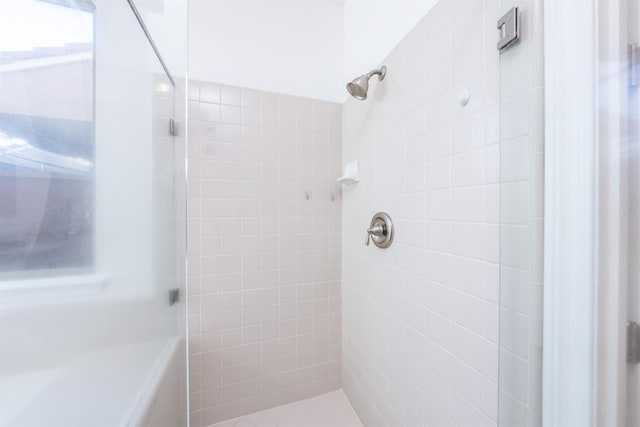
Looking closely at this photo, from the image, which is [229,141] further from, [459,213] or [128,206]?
[459,213]

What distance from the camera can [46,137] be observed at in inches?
22.2

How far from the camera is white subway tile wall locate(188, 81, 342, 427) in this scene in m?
1.18

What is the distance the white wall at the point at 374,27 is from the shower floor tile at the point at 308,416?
6.00ft

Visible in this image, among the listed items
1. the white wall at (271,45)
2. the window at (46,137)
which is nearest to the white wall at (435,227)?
the white wall at (271,45)

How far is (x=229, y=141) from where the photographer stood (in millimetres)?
1217

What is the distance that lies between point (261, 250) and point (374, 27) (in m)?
1.25

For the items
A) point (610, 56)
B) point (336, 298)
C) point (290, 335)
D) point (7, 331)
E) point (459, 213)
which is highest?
point (610, 56)

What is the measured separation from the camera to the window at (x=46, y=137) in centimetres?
50

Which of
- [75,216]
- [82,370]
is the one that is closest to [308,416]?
[82,370]

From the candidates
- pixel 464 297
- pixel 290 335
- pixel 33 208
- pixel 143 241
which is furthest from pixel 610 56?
pixel 290 335

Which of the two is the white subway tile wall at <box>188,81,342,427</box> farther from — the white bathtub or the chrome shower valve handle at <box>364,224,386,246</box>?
the chrome shower valve handle at <box>364,224,386,246</box>

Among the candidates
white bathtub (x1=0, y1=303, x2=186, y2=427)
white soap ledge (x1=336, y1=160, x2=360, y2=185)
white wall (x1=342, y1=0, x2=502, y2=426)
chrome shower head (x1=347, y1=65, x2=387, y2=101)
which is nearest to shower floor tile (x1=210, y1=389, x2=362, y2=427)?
white wall (x1=342, y1=0, x2=502, y2=426)

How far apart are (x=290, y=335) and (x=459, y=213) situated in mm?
1132

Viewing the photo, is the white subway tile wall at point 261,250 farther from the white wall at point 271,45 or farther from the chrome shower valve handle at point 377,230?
the chrome shower valve handle at point 377,230
